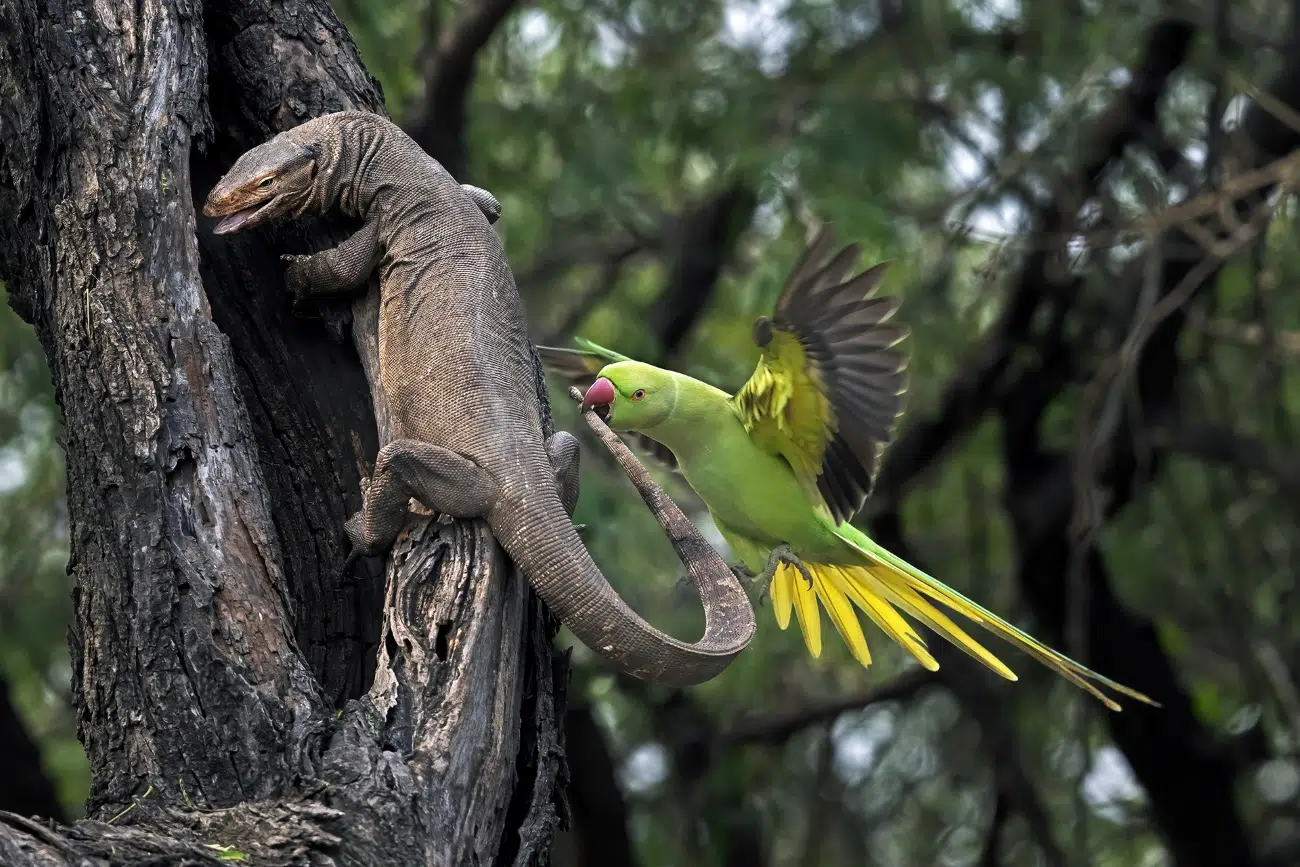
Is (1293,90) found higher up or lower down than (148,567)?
higher up

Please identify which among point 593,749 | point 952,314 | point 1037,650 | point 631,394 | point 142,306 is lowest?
point 593,749

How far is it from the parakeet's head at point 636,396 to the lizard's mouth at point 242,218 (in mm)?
1232

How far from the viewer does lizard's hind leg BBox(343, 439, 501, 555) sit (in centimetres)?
451

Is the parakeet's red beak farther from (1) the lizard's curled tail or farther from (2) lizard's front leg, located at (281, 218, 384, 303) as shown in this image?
(2) lizard's front leg, located at (281, 218, 384, 303)

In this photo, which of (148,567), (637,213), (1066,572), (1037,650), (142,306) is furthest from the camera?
(637,213)

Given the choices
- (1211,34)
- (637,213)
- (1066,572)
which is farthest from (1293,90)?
(637,213)

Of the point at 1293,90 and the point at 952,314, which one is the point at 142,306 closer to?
the point at 952,314

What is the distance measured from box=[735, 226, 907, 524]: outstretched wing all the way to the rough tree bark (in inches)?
58.3

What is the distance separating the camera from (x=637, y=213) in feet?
39.9

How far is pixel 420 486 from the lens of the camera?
4.54m

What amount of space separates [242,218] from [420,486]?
106 cm

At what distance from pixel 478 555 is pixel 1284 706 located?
657 centimetres

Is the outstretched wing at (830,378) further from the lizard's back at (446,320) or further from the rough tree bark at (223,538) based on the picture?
the rough tree bark at (223,538)

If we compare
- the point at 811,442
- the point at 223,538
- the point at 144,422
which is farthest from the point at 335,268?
the point at 811,442
